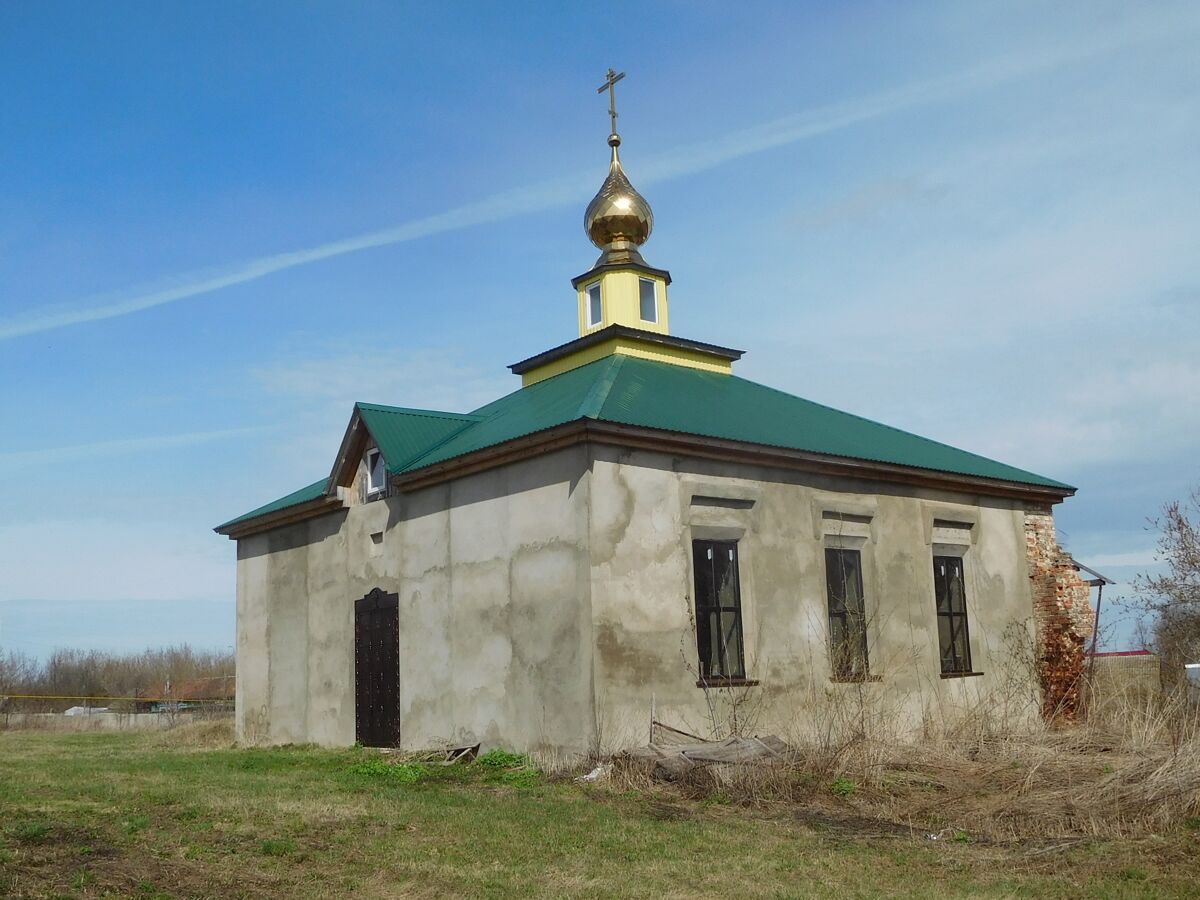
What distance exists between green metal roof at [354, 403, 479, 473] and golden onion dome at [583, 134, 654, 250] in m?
4.45

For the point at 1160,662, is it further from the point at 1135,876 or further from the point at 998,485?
the point at 1135,876

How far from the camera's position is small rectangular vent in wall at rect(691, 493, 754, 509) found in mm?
15305

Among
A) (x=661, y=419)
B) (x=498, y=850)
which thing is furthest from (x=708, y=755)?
(x=661, y=419)

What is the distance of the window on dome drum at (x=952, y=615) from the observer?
18484 mm

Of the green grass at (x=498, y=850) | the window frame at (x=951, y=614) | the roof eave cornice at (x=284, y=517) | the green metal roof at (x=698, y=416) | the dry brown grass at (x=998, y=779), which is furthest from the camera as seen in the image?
the roof eave cornice at (x=284, y=517)

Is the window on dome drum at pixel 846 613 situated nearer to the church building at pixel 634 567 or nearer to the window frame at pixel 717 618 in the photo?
the church building at pixel 634 567

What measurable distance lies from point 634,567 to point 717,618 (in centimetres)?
163

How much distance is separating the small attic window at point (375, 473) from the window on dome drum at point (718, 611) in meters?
5.49

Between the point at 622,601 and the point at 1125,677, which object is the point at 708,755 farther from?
the point at 1125,677

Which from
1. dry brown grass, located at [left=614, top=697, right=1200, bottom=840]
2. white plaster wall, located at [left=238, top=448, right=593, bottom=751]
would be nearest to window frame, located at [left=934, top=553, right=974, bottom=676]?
dry brown grass, located at [left=614, top=697, right=1200, bottom=840]

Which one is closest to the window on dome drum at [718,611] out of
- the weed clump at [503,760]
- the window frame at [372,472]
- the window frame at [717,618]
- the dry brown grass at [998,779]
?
the window frame at [717,618]

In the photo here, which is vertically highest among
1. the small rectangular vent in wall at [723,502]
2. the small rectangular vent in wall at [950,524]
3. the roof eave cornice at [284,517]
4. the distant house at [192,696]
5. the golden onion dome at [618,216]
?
the golden onion dome at [618,216]

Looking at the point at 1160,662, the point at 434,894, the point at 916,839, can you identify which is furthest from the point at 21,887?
the point at 1160,662

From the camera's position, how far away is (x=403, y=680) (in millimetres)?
17000
